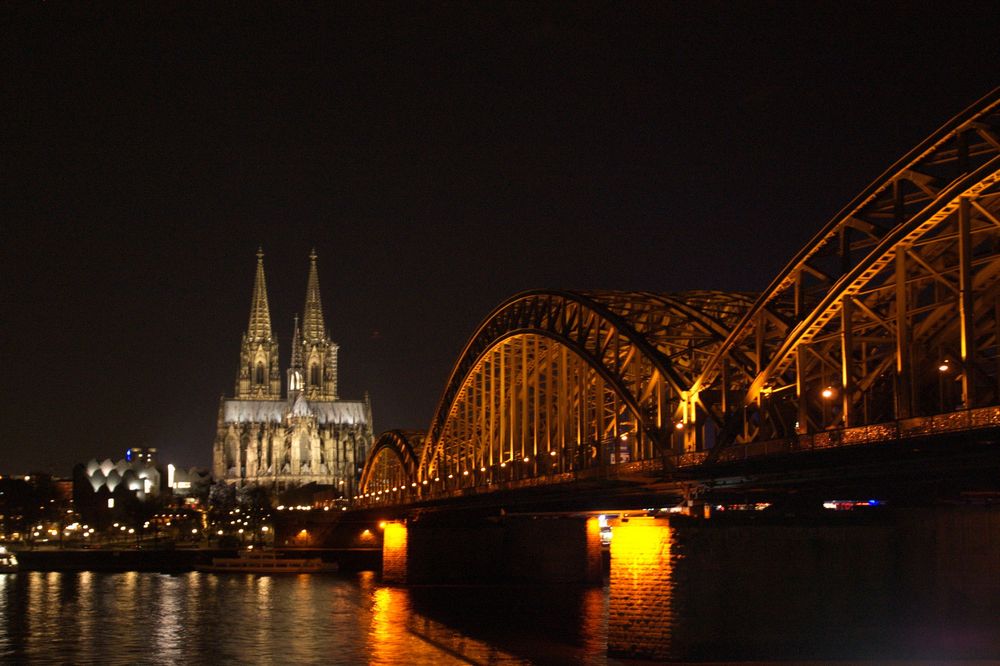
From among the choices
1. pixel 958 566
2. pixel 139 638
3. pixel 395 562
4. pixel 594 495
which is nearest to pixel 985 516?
pixel 958 566

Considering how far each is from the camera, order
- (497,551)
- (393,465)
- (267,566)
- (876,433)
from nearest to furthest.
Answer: (876,433)
(497,551)
(267,566)
(393,465)

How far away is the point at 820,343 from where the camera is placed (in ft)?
182

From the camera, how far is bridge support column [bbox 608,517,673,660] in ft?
164

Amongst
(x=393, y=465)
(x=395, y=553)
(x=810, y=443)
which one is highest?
(x=393, y=465)

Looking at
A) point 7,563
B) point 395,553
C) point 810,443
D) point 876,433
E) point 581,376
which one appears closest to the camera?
point 876,433

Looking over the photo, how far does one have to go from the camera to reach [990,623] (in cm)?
5131

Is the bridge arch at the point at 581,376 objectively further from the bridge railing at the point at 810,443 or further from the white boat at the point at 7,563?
the white boat at the point at 7,563

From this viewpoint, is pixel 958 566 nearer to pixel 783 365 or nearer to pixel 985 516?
pixel 985 516

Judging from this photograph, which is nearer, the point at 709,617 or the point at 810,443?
the point at 810,443

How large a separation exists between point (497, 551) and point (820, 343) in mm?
53059

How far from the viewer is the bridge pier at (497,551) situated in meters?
100

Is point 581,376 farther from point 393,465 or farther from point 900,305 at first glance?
point 393,465

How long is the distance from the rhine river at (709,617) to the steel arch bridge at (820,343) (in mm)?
4220

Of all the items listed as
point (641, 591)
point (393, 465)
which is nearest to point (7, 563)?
point (393, 465)
